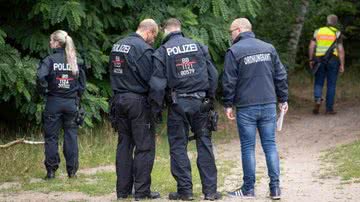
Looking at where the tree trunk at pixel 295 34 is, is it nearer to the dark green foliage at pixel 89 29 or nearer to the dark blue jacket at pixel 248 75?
the dark green foliage at pixel 89 29

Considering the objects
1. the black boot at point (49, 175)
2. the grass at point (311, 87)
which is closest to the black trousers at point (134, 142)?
the black boot at point (49, 175)

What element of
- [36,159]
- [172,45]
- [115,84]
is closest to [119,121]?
[115,84]

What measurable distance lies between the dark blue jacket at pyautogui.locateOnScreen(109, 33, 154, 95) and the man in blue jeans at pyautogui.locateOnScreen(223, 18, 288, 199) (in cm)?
93

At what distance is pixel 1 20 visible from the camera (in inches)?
526

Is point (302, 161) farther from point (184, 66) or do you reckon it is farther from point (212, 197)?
point (184, 66)

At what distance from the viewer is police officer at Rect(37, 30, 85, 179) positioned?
10.2 meters

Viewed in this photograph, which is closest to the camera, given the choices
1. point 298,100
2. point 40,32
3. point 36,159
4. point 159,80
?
point 159,80

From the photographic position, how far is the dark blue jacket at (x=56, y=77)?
10117 mm

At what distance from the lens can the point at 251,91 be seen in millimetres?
8680

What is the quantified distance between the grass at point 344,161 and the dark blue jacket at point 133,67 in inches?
133

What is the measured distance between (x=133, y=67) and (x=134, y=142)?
916mm

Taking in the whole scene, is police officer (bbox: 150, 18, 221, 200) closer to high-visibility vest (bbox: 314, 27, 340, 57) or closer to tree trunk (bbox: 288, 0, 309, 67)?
high-visibility vest (bbox: 314, 27, 340, 57)

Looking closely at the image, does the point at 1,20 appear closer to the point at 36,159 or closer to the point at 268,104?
the point at 36,159

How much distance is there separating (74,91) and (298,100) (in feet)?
37.1
